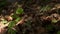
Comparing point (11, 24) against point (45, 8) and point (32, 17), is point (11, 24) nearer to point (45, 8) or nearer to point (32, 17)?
point (32, 17)

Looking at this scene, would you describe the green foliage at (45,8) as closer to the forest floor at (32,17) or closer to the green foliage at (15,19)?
the forest floor at (32,17)

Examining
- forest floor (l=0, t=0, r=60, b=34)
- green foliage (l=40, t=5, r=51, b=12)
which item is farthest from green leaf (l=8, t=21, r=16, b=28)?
green foliage (l=40, t=5, r=51, b=12)

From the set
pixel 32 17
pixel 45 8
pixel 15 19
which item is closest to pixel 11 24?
pixel 15 19

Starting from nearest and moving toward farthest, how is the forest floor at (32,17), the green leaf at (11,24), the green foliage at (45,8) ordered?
1. the forest floor at (32,17)
2. the green leaf at (11,24)
3. the green foliage at (45,8)

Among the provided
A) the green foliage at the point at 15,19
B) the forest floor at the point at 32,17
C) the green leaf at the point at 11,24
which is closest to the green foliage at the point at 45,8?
the forest floor at the point at 32,17

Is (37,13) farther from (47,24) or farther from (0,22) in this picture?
(0,22)

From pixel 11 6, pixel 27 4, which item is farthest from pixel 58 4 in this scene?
pixel 11 6

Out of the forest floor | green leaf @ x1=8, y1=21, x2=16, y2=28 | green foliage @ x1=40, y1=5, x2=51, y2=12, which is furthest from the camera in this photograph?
green foliage @ x1=40, y1=5, x2=51, y2=12

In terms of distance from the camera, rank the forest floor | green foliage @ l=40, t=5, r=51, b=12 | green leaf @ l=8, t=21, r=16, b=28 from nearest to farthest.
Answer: the forest floor < green leaf @ l=8, t=21, r=16, b=28 < green foliage @ l=40, t=5, r=51, b=12

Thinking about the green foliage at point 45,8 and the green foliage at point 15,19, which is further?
the green foliage at point 45,8

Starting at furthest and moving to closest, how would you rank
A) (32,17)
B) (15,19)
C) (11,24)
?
1. (15,19)
2. (32,17)
3. (11,24)

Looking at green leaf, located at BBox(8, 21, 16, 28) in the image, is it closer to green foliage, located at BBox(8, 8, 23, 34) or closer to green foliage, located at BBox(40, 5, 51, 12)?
green foliage, located at BBox(8, 8, 23, 34)

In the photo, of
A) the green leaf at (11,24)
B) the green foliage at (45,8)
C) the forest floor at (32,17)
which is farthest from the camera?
the green foliage at (45,8)
